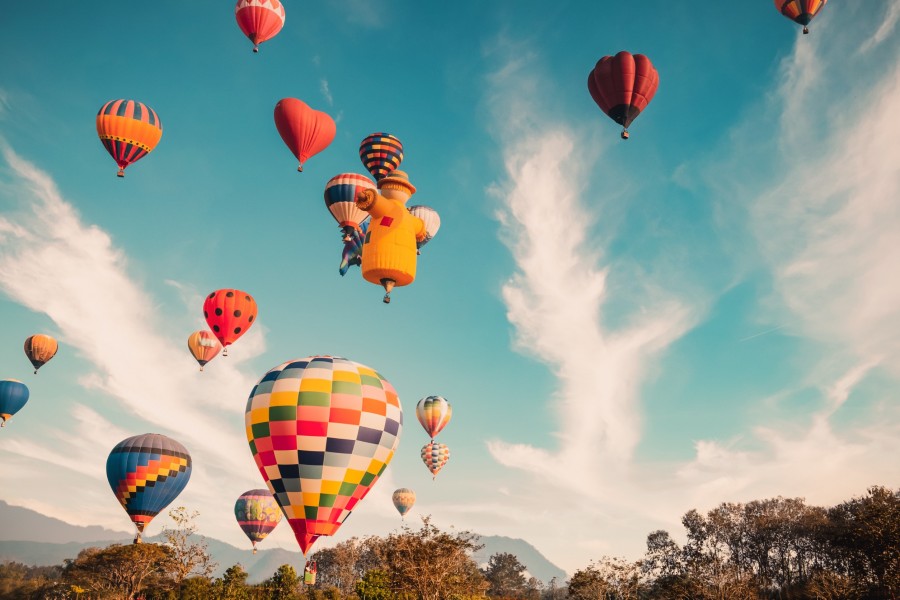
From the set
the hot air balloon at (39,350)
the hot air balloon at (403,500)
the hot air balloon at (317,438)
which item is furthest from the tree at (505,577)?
the hot air balloon at (317,438)

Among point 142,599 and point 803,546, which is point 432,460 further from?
point 803,546

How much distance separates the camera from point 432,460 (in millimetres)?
72688

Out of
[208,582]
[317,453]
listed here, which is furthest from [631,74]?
[208,582]

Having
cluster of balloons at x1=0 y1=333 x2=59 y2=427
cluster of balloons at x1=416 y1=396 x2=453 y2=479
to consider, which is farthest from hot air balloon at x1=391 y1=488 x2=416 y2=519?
cluster of balloons at x1=0 y1=333 x2=59 y2=427

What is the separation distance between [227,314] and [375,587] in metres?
22.4

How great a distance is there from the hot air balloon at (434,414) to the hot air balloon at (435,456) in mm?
10514

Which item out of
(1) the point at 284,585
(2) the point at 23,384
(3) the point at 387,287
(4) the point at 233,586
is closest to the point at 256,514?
(1) the point at 284,585

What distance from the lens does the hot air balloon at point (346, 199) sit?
3603cm

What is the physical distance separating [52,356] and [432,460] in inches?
1609

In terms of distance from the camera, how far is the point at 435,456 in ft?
240

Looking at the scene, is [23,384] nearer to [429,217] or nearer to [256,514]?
[256,514]

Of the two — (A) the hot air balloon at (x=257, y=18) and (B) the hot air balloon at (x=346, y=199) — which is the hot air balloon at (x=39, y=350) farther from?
(A) the hot air balloon at (x=257, y=18)

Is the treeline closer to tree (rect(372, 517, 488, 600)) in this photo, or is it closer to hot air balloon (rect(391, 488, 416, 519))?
tree (rect(372, 517, 488, 600))

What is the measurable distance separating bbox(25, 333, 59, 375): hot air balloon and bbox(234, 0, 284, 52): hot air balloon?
138ft
